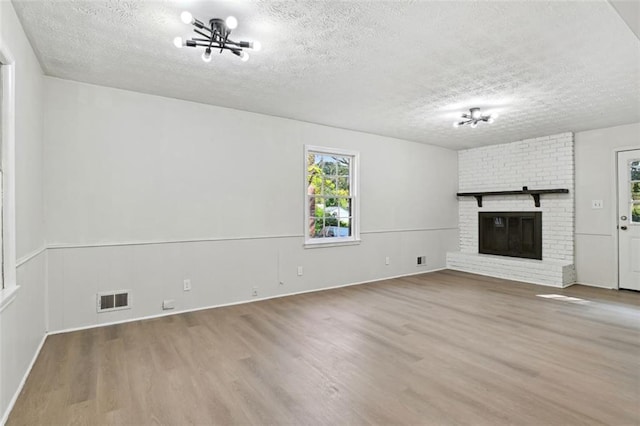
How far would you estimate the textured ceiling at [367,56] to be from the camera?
226 cm

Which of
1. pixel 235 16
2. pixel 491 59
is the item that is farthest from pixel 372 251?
pixel 235 16

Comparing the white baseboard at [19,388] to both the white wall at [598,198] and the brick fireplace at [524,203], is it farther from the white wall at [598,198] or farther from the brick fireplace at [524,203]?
the white wall at [598,198]

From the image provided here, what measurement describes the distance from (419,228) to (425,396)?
15.2 ft

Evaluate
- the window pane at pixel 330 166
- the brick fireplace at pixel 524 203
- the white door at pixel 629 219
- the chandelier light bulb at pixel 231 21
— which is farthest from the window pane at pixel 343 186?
the white door at pixel 629 219

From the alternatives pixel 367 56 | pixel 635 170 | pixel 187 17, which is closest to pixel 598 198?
pixel 635 170

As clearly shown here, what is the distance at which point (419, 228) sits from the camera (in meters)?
6.57

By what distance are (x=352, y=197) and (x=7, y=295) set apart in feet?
14.5

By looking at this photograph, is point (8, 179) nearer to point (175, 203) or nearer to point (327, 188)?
point (175, 203)

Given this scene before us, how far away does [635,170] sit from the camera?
5070mm

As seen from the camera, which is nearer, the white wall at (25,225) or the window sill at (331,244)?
the white wall at (25,225)

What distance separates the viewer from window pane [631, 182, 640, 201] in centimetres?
503

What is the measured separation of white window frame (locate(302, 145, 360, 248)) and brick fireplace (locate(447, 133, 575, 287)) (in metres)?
2.62

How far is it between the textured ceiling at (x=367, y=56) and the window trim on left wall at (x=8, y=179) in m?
0.51

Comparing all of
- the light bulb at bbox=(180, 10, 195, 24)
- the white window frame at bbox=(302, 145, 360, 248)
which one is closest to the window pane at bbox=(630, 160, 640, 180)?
the white window frame at bbox=(302, 145, 360, 248)
